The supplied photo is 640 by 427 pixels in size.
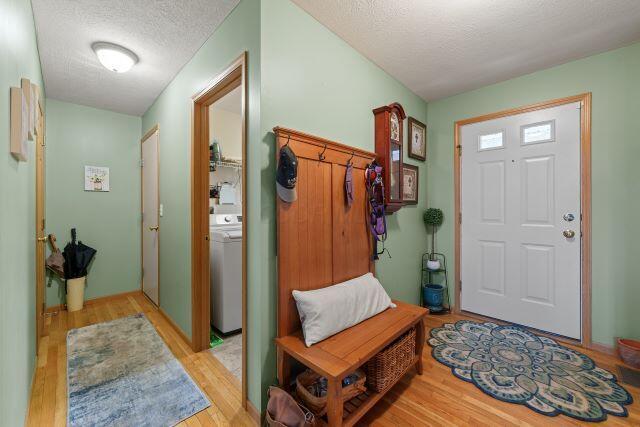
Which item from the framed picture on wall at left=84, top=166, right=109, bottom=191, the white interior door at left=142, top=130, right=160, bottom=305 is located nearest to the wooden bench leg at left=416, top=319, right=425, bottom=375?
the white interior door at left=142, top=130, right=160, bottom=305

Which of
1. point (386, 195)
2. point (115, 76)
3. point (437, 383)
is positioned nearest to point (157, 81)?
point (115, 76)

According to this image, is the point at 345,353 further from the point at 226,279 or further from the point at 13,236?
the point at 13,236

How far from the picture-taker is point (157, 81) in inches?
104

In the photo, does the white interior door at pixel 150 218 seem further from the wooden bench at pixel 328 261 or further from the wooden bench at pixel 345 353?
the wooden bench at pixel 345 353

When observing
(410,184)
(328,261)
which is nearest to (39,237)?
(328,261)

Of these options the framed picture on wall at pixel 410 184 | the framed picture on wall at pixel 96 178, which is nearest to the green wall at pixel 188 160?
the framed picture on wall at pixel 96 178

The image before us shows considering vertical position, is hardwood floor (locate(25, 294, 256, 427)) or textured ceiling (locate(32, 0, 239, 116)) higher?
textured ceiling (locate(32, 0, 239, 116))

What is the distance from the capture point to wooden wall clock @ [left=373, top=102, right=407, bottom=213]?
7.57ft

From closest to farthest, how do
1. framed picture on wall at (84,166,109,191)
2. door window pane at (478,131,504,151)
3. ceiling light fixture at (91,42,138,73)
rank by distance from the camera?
ceiling light fixture at (91,42,138,73), door window pane at (478,131,504,151), framed picture on wall at (84,166,109,191)

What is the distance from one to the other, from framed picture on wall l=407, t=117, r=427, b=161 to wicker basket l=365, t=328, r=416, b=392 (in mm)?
1944

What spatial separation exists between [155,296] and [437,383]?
300cm

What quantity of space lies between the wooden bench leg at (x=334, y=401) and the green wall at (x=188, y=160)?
0.47m

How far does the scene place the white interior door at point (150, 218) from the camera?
3.04 metres

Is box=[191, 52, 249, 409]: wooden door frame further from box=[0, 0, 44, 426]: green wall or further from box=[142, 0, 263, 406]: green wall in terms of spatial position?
box=[0, 0, 44, 426]: green wall
